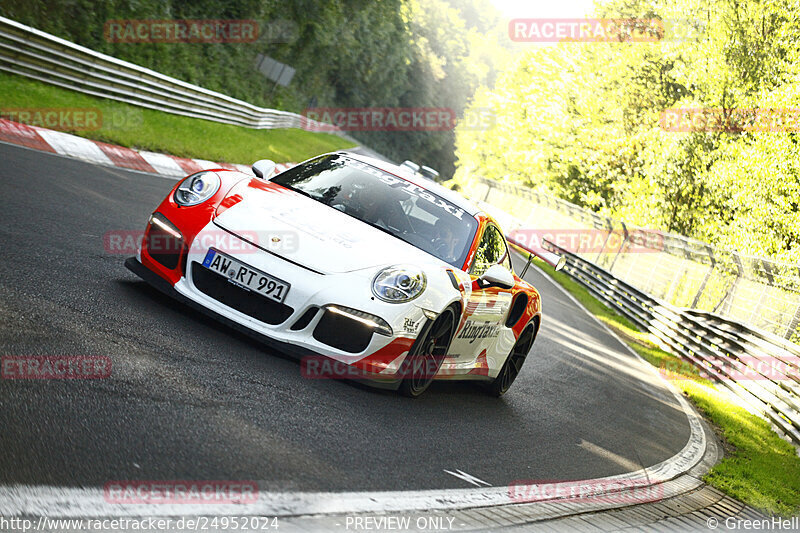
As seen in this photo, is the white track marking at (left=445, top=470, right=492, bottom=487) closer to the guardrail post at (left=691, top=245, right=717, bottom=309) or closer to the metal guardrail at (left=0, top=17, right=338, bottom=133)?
the metal guardrail at (left=0, top=17, right=338, bottom=133)

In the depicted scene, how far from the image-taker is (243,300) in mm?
5336

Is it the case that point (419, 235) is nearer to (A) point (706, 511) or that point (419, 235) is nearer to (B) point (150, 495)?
(A) point (706, 511)

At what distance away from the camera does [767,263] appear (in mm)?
16344

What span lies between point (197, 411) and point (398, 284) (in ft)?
5.65

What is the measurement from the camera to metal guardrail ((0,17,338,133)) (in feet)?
48.8

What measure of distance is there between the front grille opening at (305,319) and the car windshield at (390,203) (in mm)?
1216

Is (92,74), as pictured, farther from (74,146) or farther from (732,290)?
(732,290)

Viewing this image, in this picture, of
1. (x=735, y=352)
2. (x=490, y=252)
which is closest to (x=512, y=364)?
(x=490, y=252)

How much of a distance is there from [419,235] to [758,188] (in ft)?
66.4

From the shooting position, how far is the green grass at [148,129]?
14.5 meters

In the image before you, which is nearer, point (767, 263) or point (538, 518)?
point (538, 518)

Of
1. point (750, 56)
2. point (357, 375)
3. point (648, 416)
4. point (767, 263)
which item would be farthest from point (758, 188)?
point (357, 375)

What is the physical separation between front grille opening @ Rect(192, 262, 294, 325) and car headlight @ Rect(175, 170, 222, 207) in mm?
638

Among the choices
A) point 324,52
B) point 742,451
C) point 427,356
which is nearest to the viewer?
point 427,356
